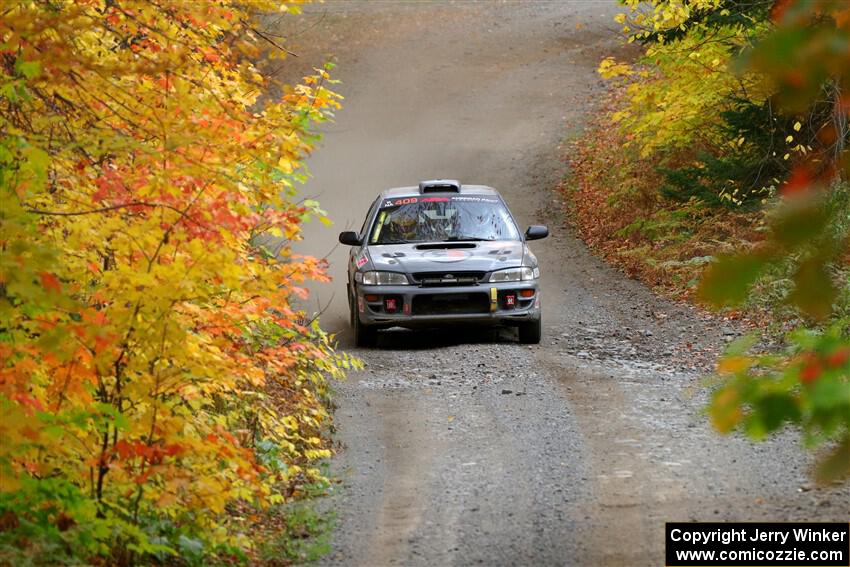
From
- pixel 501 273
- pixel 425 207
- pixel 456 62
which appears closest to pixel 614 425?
pixel 501 273

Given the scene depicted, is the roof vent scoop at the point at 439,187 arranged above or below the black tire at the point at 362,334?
above

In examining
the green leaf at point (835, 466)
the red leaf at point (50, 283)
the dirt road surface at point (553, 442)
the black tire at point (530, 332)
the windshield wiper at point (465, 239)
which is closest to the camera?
the green leaf at point (835, 466)

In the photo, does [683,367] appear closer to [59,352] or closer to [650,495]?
[650,495]

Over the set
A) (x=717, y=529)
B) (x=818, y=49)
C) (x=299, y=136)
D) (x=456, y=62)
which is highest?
(x=456, y=62)

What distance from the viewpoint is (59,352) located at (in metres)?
5.21

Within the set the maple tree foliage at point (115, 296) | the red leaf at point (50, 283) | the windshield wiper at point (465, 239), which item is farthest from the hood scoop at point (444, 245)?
the red leaf at point (50, 283)

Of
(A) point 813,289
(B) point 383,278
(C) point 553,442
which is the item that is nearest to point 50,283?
(A) point 813,289

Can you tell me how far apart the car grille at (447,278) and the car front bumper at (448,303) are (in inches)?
2.3

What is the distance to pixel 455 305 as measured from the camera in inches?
496

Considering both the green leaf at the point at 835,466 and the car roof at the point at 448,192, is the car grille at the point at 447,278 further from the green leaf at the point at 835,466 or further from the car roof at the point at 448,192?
the green leaf at the point at 835,466

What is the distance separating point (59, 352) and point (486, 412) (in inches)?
214

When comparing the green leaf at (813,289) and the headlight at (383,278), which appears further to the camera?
the headlight at (383,278)

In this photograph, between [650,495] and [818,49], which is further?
[650,495]

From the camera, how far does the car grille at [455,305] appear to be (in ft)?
41.2
